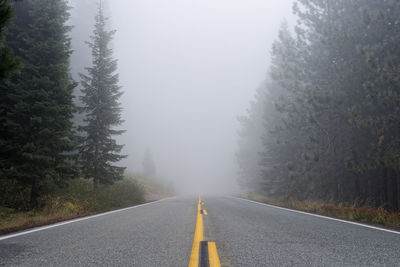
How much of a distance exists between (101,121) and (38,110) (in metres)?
6.32

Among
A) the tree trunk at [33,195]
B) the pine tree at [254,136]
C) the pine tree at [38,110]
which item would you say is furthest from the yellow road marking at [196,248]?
the pine tree at [254,136]

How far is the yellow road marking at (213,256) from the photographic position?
3.33 metres

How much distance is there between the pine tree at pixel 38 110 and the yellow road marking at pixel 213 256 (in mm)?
7897

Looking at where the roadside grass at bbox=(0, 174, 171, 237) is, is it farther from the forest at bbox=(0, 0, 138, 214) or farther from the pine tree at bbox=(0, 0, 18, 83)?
the pine tree at bbox=(0, 0, 18, 83)

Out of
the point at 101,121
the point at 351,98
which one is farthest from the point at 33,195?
the point at 351,98

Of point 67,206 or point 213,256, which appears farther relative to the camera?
point 67,206

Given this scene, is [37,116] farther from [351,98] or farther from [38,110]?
[351,98]

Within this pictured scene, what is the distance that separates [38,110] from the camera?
10320 millimetres

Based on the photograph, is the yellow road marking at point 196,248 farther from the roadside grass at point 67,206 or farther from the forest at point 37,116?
the forest at point 37,116

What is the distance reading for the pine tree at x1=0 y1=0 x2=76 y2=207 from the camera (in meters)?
9.73

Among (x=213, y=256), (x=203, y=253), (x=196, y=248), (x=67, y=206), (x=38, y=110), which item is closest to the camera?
(x=213, y=256)

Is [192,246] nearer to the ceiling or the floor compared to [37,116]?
nearer to the floor

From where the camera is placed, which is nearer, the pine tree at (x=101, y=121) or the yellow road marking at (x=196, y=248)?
the yellow road marking at (x=196, y=248)

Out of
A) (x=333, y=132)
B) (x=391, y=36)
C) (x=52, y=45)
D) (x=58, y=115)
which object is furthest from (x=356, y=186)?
(x=52, y=45)
